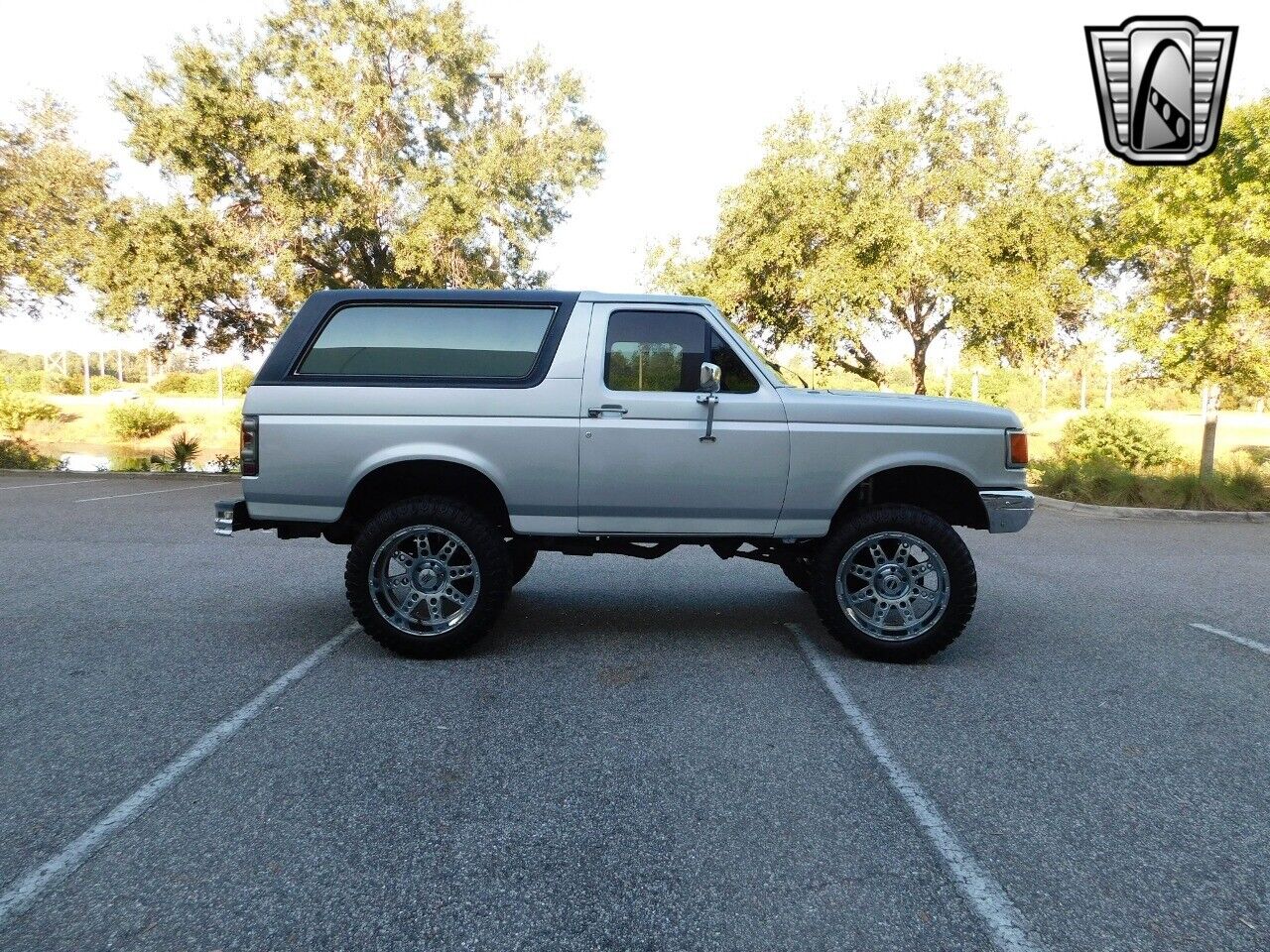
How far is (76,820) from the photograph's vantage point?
3074 mm

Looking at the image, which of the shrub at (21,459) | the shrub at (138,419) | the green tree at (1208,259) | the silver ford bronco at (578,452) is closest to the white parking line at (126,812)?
the silver ford bronco at (578,452)

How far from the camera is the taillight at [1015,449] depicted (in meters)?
5.21

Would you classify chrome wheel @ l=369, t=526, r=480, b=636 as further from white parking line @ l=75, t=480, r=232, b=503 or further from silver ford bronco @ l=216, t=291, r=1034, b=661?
white parking line @ l=75, t=480, r=232, b=503

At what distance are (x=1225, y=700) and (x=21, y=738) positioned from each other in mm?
6227

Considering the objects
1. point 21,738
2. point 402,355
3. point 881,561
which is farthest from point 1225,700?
point 21,738

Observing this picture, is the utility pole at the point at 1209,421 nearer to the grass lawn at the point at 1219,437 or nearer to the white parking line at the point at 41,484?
the grass lawn at the point at 1219,437

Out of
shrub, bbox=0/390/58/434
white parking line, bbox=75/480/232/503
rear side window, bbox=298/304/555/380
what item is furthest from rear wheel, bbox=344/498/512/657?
shrub, bbox=0/390/58/434

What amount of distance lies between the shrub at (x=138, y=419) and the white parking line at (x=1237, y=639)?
35031 millimetres

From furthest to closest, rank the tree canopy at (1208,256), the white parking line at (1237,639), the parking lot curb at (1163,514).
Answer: the parking lot curb at (1163,514), the tree canopy at (1208,256), the white parking line at (1237,639)

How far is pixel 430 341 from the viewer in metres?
5.23

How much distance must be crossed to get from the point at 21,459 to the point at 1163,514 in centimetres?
2497

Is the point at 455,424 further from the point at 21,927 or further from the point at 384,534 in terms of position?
the point at 21,927

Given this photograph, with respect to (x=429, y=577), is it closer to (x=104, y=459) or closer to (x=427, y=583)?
(x=427, y=583)

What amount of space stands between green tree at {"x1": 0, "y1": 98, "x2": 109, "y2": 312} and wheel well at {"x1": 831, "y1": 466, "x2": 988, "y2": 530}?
2126 centimetres
